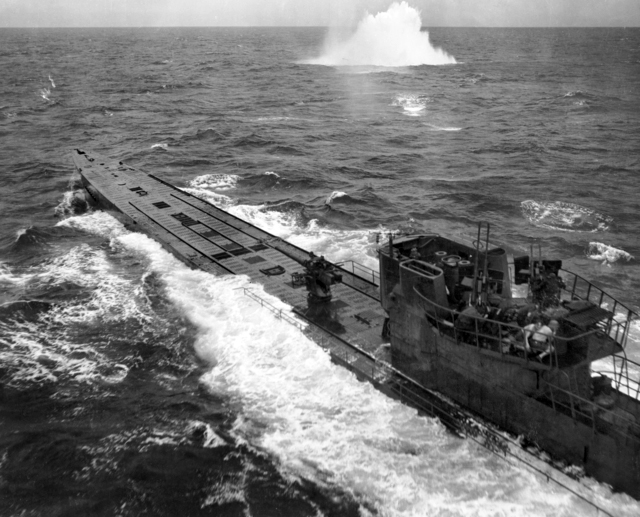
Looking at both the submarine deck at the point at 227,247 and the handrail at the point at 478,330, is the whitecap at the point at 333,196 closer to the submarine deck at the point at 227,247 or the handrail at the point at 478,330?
the submarine deck at the point at 227,247

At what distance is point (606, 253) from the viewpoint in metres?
40.2

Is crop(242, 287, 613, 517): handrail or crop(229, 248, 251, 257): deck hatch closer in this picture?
crop(242, 287, 613, 517): handrail

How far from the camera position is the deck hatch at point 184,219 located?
43375 millimetres

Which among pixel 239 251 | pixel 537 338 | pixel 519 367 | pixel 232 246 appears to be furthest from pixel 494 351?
pixel 232 246

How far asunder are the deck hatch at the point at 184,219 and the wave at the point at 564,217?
25393 millimetres

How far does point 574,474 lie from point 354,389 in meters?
8.63

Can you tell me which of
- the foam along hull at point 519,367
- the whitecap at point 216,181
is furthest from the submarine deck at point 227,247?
the whitecap at point 216,181

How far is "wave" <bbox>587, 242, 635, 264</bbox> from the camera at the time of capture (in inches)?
1556

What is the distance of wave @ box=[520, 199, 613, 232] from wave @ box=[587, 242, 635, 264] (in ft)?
12.4

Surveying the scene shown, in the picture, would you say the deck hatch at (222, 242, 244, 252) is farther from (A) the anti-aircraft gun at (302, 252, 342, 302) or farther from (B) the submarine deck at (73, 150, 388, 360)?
(A) the anti-aircraft gun at (302, 252, 342, 302)

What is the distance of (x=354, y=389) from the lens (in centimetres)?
2455

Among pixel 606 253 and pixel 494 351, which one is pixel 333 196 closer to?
pixel 606 253

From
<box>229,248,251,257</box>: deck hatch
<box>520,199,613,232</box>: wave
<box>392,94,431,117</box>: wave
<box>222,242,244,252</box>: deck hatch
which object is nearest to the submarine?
<box>229,248,251,257</box>: deck hatch

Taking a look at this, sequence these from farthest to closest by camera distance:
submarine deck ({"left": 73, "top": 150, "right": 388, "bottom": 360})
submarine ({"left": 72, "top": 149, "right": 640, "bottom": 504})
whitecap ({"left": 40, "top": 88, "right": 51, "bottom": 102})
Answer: whitecap ({"left": 40, "top": 88, "right": 51, "bottom": 102}), submarine deck ({"left": 73, "top": 150, "right": 388, "bottom": 360}), submarine ({"left": 72, "top": 149, "right": 640, "bottom": 504})
